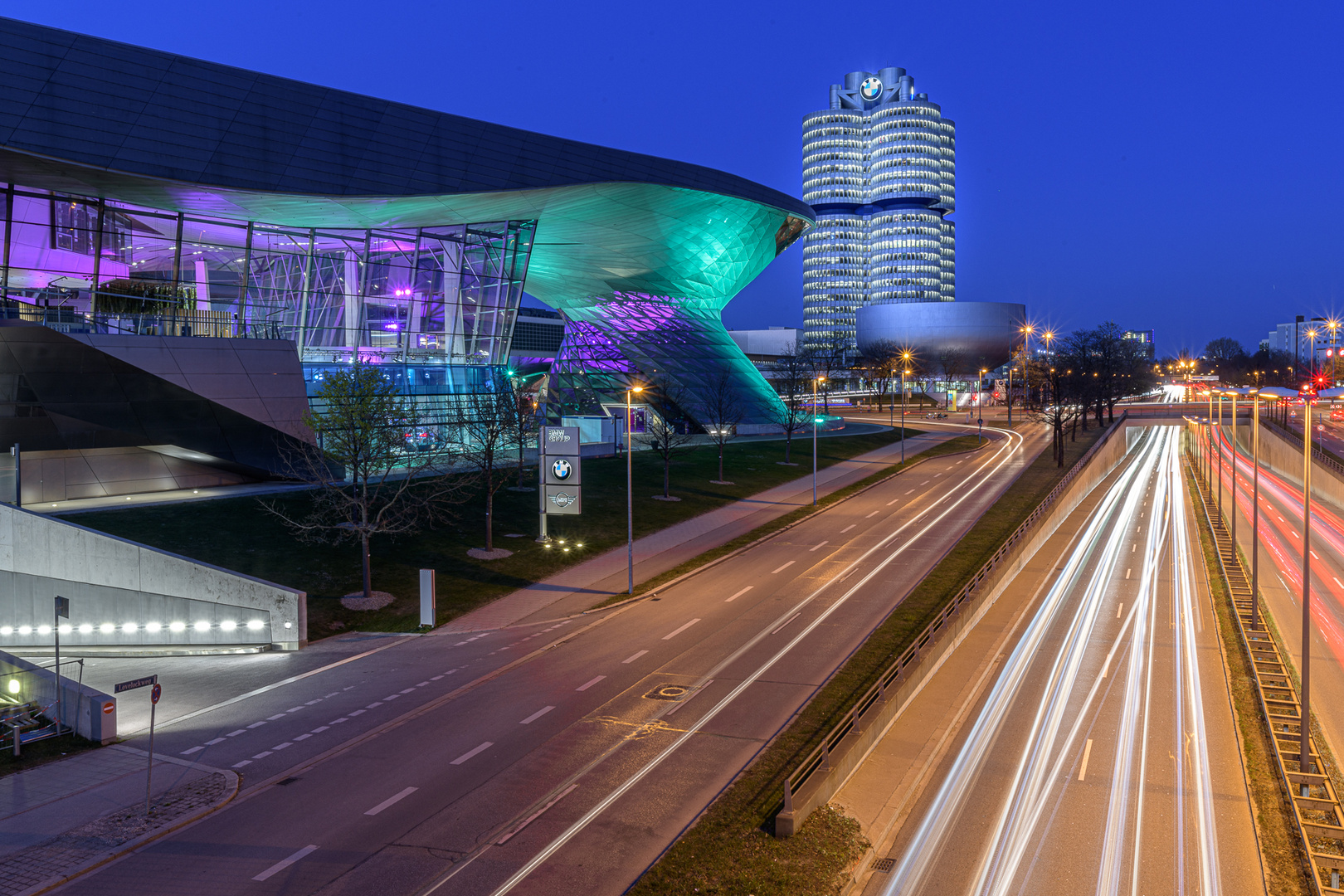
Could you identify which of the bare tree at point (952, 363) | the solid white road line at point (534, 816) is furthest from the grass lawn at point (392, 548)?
the bare tree at point (952, 363)

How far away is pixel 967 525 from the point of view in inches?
1642

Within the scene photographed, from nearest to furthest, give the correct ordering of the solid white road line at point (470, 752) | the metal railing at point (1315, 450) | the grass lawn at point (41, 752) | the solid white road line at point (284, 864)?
the solid white road line at point (284, 864)
the solid white road line at point (470, 752)
the grass lawn at point (41, 752)
the metal railing at point (1315, 450)

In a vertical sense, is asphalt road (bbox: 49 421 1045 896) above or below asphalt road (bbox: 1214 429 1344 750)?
below

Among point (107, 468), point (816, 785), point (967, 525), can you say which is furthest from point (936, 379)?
point (816, 785)

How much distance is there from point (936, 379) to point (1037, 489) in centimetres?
13873

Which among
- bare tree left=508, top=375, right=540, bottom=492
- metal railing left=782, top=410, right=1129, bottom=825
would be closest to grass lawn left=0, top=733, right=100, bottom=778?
metal railing left=782, top=410, right=1129, bottom=825

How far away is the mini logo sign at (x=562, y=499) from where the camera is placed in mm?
32688

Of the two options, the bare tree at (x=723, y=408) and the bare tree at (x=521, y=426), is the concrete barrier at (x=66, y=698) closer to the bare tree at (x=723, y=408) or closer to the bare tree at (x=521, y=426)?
the bare tree at (x=521, y=426)

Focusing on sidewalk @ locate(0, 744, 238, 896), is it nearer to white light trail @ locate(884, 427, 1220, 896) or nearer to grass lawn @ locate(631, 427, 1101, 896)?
grass lawn @ locate(631, 427, 1101, 896)

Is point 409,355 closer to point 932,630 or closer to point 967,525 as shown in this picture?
point 967,525

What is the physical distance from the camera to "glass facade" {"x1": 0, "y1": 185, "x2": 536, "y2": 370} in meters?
35.4

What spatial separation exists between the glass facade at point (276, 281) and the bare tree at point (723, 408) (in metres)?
21.1

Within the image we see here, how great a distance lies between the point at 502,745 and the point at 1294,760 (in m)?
14.5

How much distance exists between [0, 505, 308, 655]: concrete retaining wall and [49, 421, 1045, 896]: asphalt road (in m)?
1.58
